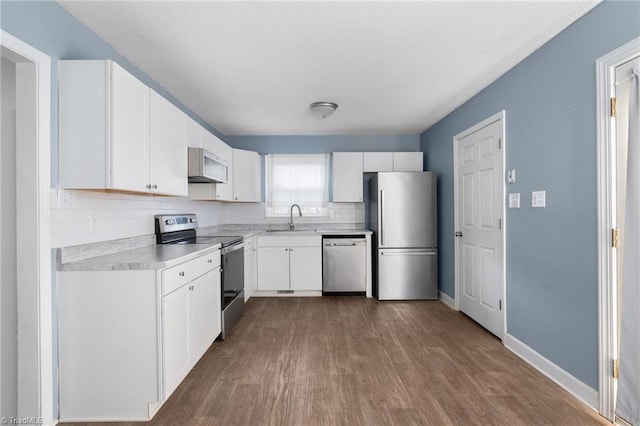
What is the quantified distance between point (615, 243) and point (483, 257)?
4.84 feet

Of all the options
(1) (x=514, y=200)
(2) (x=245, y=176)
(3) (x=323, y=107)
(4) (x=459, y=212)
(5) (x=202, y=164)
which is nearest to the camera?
(1) (x=514, y=200)

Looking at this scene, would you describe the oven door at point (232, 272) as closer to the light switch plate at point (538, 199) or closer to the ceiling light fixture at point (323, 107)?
the ceiling light fixture at point (323, 107)

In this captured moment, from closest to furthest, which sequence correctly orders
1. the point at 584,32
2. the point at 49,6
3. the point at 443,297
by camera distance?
the point at 49,6 < the point at 584,32 < the point at 443,297

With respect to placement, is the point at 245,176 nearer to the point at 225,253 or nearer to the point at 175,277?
the point at 225,253

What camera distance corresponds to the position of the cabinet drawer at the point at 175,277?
77.6 inches

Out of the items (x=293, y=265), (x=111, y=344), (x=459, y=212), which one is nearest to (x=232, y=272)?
(x=293, y=265)

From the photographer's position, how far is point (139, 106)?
218 cm

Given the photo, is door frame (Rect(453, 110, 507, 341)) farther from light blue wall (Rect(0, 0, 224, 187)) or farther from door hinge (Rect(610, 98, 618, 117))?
light blue wall (Rect(0, 0, 224, 187))

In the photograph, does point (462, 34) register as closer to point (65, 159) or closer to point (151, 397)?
point (65, 159)

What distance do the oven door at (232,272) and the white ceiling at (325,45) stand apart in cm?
164

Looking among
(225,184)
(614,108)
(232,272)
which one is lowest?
(232,272)

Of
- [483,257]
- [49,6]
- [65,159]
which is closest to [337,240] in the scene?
[483,257]

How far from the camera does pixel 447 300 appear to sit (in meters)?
4.24

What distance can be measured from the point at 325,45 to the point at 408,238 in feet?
9.34
